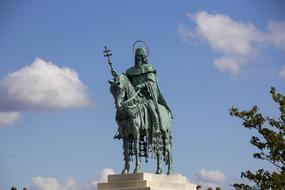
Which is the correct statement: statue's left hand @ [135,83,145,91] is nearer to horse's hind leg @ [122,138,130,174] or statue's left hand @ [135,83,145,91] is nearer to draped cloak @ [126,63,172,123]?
draped cloak @ [126,63,172,123]

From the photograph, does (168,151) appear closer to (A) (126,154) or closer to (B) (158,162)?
(B) (158,162)

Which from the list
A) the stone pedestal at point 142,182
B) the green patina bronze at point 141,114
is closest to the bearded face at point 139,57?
the green patina bronze at point 141,114

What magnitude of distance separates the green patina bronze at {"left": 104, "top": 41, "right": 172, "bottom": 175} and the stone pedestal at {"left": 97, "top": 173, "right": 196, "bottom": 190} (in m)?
0.43

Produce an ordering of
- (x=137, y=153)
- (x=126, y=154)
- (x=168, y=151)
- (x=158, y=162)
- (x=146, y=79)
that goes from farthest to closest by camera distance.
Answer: (x=168, y=151) < (x=146, y=79) < (x=158, y=162) < (x=126, y=154) < (x=137, y=153)

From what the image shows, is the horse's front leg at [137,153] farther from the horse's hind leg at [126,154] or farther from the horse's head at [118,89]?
the horse's head at [118,89]

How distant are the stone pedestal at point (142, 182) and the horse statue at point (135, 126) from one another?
417 millimetres

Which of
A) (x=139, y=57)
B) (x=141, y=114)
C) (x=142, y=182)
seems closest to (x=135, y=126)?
(x=141, y=114)

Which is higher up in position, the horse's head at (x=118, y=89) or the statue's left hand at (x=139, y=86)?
the statue's left hand at (x=139, y=86)

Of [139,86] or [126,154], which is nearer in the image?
[126,154]

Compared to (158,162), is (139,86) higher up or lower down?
higher up

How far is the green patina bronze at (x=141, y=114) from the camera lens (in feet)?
93.2

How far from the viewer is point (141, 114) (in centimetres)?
2912

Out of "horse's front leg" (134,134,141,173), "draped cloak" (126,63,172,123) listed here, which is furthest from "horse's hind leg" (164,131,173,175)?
"horse's front leg" (134,134,141,173)

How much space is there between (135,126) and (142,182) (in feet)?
7.00
